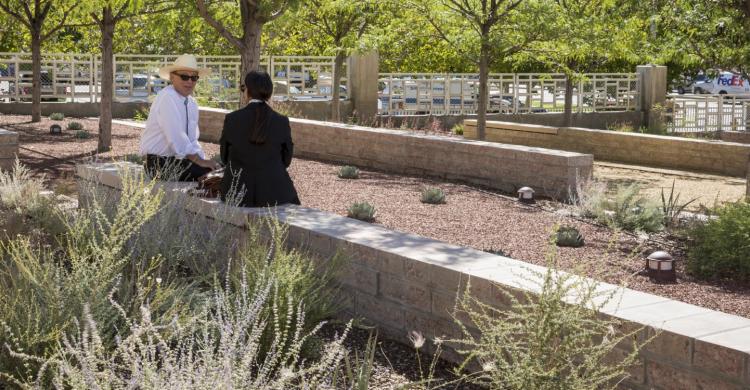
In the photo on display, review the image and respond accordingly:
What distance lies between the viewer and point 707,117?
26312mm

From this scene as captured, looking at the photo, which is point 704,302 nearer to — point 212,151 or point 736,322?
point 736,322

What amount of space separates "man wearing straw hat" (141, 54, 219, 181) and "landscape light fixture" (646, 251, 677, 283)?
3.40m

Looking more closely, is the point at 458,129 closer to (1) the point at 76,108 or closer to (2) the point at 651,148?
(2) the point at 651,148

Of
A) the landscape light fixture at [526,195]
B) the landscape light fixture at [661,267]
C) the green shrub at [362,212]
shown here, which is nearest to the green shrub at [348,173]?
the landscape light fixture at [526,195]

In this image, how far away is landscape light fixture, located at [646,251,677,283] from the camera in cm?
739

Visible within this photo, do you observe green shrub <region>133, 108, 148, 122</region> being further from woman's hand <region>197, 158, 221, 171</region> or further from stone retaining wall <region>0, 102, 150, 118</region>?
woman's hand <region>197, 158, 221, 171</region>

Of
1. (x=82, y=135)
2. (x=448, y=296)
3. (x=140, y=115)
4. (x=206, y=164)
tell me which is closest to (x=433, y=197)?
(x=206, y=164)

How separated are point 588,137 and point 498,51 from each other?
4.97m

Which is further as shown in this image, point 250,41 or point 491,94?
point 491,94

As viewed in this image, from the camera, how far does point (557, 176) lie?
1155cm

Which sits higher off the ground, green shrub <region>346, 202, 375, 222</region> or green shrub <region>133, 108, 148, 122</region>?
green shrub <region>133, 108, 148, 122</region>

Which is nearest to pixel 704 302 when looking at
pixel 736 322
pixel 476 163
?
pixel 736 322

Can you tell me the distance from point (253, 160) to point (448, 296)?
7.68 feet

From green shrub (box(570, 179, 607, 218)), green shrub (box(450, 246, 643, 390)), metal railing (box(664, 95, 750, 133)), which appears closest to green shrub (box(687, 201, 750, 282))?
green shrub (box(570, 179, 607, 218))
